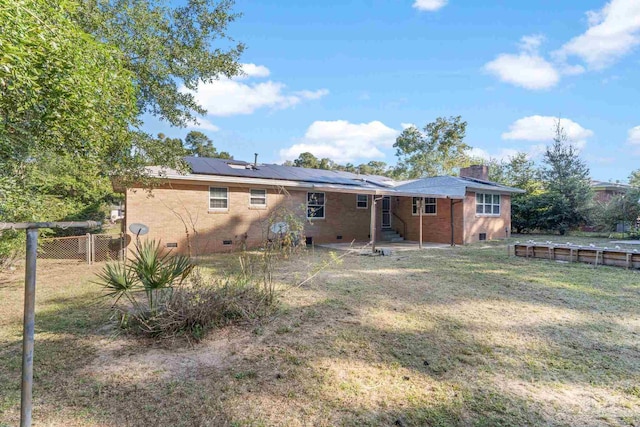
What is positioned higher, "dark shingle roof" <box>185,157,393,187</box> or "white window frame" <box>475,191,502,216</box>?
"dark shingle roof" <box>185,157,393,187</box>

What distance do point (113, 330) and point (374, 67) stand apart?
1772 centimetres

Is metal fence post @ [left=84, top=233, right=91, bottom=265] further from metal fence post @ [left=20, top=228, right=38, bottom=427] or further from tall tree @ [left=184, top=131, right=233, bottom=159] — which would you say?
tall tree @ [left=184, top=131, right=233, bottom=159]

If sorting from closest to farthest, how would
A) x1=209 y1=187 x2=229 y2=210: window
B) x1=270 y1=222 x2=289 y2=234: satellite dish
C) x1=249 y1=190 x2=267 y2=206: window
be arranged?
x1=270 y1=222 x2=289 y2=234: satellite dish < x1=209 y1=187 x2=229 y2=210: window < x1=249 y1=190 x2=267 y2=206: window

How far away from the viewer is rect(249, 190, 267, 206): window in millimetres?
14189

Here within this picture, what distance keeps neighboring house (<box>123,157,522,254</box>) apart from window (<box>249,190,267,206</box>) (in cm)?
4

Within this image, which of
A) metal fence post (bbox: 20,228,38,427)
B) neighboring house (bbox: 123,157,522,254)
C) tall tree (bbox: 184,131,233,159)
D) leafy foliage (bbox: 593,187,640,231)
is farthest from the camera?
tall tree (bbox: 184,131,233,159)

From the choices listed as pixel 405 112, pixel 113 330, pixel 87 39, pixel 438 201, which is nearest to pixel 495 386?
pixel 113 330

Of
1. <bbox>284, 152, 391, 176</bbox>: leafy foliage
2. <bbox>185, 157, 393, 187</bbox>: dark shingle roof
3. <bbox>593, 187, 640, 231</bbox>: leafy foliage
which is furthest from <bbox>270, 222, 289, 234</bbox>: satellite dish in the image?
<bbox>284, 152, 391, 176</bbox>: leafy foliage

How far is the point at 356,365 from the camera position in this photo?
3555 millimetres

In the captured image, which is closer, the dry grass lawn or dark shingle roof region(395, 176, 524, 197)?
the dry grass lawn

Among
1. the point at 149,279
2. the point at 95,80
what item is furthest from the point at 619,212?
the point at 95,80

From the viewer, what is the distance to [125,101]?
5.51 meters

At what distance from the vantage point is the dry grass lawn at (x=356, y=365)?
2719 millimetres

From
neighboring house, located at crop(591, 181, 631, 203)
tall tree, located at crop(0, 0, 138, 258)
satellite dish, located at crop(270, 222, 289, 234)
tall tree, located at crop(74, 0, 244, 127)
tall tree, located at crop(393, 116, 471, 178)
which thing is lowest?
satellite dish, located at crop(270, 222, 289, 234)
